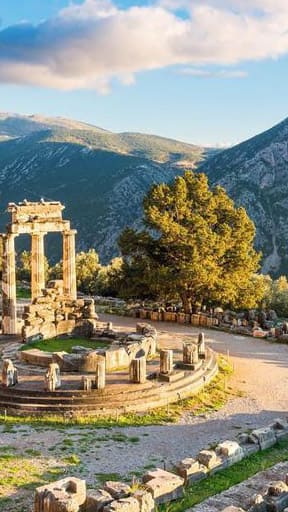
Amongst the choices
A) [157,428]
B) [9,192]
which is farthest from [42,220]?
[9,192]

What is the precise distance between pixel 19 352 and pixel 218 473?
14.5 meters

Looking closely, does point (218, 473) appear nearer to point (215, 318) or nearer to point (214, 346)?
point (214, 346)

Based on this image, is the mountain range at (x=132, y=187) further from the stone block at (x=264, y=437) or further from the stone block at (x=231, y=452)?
the stone block at (x=231, y=452)

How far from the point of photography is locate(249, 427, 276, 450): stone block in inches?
825

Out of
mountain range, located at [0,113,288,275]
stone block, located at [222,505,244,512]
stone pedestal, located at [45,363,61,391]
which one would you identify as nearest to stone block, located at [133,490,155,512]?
stone block, located at [222,505,244,512]

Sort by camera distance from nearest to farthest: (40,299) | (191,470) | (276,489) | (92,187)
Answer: (276,489) → (191,470) → (40,299) → (92,187)

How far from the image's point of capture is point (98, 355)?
2762 cm

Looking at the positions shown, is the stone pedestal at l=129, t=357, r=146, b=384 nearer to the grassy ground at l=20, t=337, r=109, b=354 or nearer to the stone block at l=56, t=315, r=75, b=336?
the grassy ground at l=20, t=337, r=109, b=354

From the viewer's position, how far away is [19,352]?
30422 mm

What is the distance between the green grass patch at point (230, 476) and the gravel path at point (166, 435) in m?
1.85

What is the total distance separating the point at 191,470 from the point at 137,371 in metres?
8.36

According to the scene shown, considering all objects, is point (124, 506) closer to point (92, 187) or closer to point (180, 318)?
point (180, 318)

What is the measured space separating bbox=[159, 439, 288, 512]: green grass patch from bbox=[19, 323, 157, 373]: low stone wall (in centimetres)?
922

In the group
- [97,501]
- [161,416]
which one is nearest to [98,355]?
[161,416]
